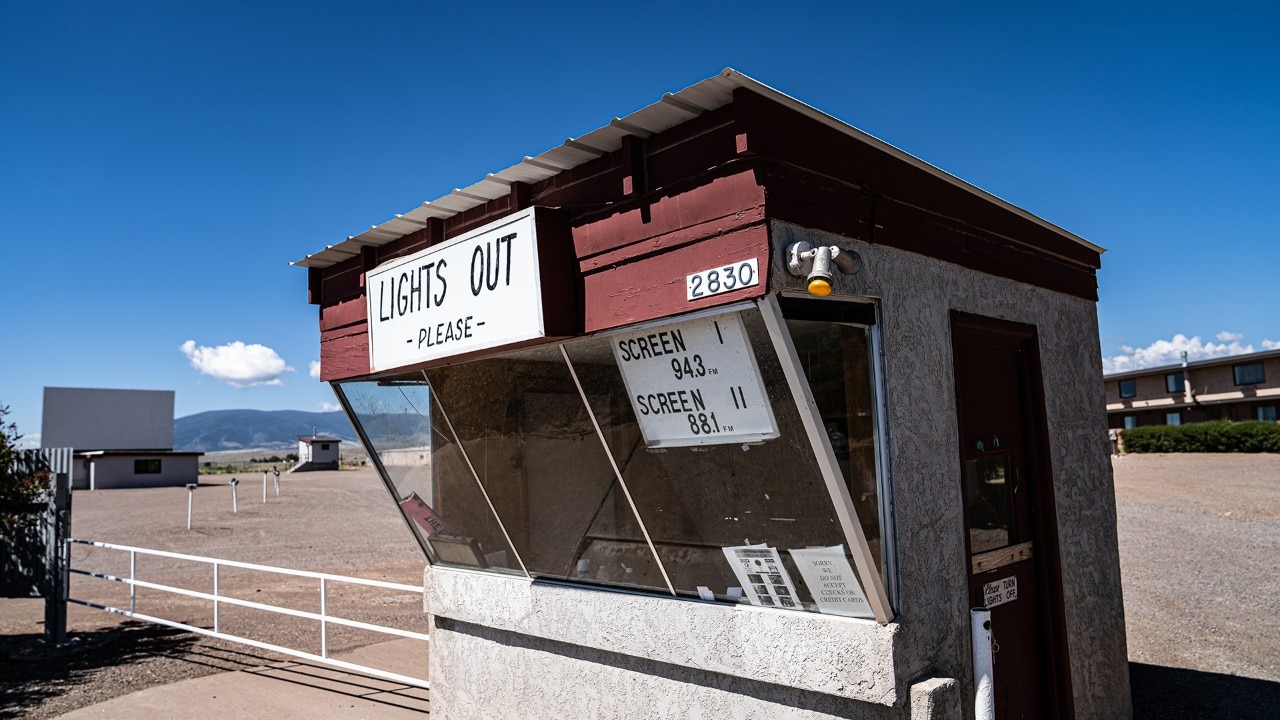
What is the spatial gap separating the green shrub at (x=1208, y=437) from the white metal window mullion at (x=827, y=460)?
36956 millimetres

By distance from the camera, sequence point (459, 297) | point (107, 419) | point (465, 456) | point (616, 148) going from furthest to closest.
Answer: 1. point (107, 419)
2. point (465, 456)
3. point (459, 297)
4. point (616, 148)

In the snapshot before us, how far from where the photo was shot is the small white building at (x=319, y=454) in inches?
2329

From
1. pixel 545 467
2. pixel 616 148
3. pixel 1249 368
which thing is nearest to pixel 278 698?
pixel 545 467

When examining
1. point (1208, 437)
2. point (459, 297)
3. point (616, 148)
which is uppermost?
point (616, 148)

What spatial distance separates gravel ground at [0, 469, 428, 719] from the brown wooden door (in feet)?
23.1

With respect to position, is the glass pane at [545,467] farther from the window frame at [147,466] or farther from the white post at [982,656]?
the window frame at [147,466]

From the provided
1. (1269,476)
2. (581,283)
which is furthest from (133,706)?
(1269,476)

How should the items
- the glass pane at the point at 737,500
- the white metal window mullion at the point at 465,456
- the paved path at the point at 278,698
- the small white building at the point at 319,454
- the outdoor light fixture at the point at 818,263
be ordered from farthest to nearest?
→ 1. the small white building at the point at 319,454
2. the paved path at the point at 278,698
3. the white metal window mullion at the point at 465,456
4. the glass pane at the point at 737,500
5. the outdoor light fixture at the point at 818,263

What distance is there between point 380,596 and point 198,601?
283 centimetres

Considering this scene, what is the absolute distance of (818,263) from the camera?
3080 mm

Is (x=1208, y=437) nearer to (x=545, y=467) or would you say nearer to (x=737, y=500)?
(x=545, y=467)

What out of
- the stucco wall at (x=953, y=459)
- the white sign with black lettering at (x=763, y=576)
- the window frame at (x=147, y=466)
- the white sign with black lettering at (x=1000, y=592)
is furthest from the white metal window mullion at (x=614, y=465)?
the window frame at (x=147, y=466)

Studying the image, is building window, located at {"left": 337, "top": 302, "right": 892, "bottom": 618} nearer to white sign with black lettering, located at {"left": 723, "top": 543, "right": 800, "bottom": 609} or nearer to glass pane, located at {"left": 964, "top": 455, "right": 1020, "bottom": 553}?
white sign with black lettering, located at {"left": 723, "top": 543, "right": 800, "bottom": 609}

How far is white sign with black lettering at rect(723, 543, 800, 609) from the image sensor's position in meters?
3.67
